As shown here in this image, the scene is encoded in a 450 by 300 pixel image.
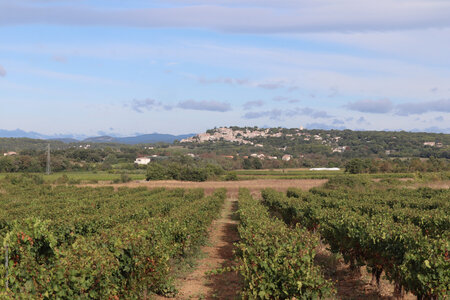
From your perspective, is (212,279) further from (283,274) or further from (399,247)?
(399,247)

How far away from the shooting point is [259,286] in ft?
27.2

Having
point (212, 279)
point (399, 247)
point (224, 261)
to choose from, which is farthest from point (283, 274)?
point (224, 261)

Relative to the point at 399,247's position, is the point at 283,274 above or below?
below

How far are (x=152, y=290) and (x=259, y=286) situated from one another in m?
3.76

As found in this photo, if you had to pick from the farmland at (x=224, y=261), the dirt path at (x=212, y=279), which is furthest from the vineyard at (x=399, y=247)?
the dirt path at (x=212, y=279)

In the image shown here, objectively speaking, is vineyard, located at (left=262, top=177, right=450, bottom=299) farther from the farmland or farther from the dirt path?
the dirt path

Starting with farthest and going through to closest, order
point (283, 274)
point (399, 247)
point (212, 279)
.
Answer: point (212, 279) < point (399, 247) < point (283, 274)

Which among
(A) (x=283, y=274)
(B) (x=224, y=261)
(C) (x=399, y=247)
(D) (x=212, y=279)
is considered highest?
(C) (x=399, y=247)

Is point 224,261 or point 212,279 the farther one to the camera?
point 224,261

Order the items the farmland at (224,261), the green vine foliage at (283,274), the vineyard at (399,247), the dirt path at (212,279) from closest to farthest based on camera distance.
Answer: the farmland at (224,261) < the vineyard at (399,247) < the green vine foliage at (283,274) < the dirt path at (212,279)

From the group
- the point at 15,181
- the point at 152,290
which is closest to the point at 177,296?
the point at 152,290

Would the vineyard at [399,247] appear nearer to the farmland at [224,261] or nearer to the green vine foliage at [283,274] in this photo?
the farmland at [224,261]

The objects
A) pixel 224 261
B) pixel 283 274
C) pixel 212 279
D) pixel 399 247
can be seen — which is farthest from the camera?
pixel 224 261

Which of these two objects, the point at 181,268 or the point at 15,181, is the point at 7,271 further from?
the point at 15,181
